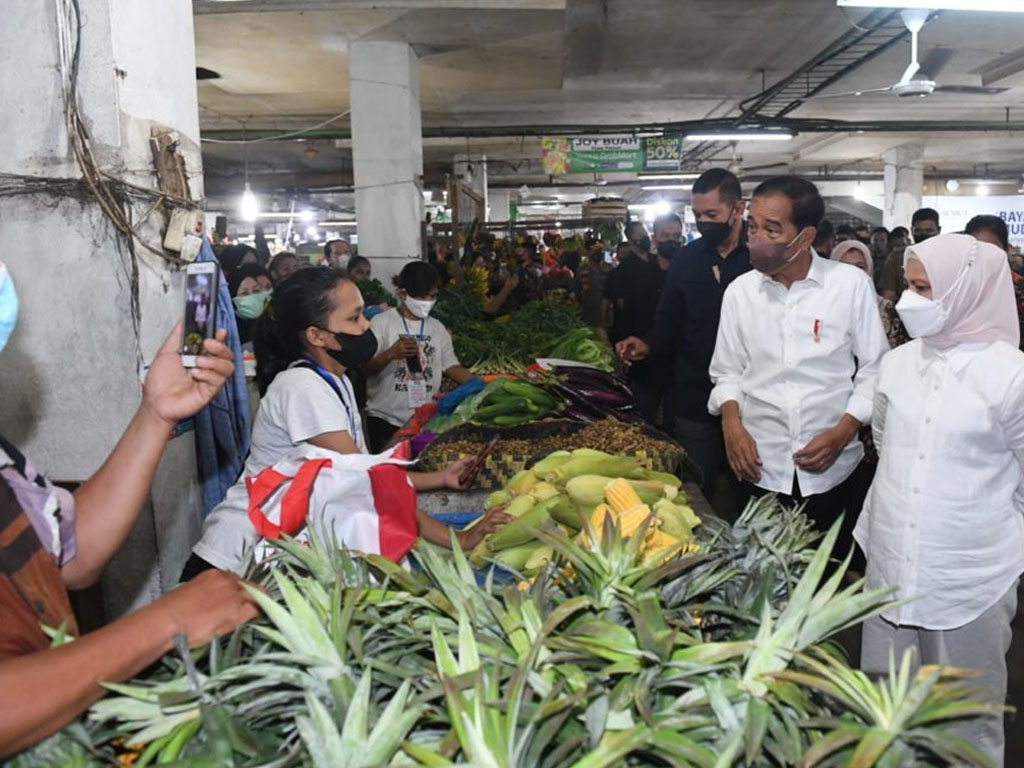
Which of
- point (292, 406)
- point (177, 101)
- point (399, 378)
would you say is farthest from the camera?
point (399, 378)

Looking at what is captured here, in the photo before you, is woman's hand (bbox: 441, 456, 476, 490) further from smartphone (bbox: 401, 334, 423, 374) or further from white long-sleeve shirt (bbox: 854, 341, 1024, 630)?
smartphone (bbox: 401, 334, 423, 374)

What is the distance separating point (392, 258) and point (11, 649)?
24.3 feet

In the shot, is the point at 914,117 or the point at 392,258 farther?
the point at 914,117

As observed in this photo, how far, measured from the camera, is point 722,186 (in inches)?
155

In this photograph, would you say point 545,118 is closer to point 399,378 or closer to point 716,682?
Answer: point 399,378

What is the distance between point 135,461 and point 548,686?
992 millimetres

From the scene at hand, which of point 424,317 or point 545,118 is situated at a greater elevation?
point 545,118

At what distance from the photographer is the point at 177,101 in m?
3.31

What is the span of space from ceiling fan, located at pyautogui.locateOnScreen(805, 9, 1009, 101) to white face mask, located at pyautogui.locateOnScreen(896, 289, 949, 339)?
6.02 meters

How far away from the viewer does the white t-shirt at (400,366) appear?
5488mm

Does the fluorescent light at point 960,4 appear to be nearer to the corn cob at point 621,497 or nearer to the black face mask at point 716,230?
the black face mask at point 716,230

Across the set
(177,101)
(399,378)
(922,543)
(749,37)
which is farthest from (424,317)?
(749,37)

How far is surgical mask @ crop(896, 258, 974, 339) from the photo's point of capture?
8.17ft

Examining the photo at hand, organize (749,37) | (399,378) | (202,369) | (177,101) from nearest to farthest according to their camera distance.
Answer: (202,369), (177,101), (399,378), (749,37)
